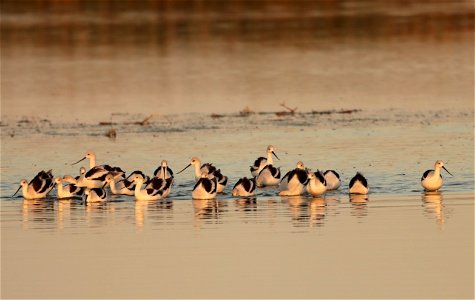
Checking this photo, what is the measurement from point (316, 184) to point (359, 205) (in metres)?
1.22

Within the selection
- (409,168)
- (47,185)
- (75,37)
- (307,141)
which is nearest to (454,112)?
(307,141)

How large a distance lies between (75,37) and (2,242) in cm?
3423

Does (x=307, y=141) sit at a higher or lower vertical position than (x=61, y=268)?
higher

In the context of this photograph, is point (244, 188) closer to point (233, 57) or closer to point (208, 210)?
point (208, 210)

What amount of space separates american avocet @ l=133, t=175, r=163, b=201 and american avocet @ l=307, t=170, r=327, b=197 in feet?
6.96

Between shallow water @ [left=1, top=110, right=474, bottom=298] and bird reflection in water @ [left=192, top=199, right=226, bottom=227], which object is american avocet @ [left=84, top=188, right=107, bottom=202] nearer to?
shallow water @ [left=1, top=110, right=474, bottom=298]

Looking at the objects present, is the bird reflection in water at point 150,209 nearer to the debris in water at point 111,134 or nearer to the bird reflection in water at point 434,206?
the bird reflection in water at point 434,206

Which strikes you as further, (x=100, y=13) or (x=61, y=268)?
(x=100, y=13)

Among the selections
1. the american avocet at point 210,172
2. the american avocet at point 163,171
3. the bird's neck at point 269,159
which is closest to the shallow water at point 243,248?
the american avocet at point 210,172

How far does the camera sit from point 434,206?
2047 cm

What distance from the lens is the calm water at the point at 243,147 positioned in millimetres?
16156

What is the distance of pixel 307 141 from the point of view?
27281 millimetres

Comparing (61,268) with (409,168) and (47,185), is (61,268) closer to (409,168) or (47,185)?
(47,185)

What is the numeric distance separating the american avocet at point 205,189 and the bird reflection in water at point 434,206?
9.69 ft
